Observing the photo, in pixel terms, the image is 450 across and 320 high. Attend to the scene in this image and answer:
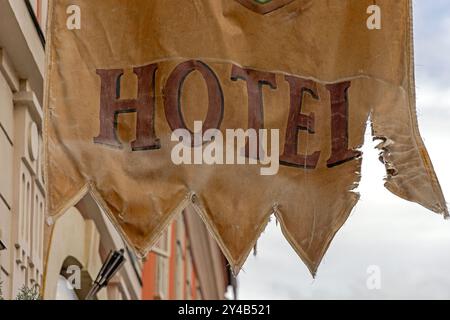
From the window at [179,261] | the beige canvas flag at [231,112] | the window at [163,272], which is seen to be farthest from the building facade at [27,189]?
the window at [179,261]

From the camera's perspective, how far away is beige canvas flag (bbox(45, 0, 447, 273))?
32.5ft

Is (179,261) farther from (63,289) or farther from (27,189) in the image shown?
(27,189)

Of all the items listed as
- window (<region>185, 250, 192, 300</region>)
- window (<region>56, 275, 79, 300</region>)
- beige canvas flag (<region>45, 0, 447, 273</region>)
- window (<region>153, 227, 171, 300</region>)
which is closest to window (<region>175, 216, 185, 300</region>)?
window (<region>185, 250, 192, 300</region>)

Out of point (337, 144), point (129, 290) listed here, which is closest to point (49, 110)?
point (337, 144)

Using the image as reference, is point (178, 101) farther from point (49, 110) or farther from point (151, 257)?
point (151, 257)

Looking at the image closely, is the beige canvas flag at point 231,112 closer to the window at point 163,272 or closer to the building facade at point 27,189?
the building facade at point 27,189

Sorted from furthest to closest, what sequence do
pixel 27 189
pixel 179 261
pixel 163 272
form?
pixel 179 261 → pixel 163 272 → pixel 27 189

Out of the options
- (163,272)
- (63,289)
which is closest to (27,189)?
(63,289)

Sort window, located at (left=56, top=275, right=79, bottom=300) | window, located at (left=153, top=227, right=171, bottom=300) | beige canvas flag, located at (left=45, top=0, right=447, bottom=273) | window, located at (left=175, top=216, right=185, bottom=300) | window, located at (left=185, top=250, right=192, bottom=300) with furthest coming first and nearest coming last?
1. window, located at (left=185, top=250, right=192, bottom=300)
2. window, located at (left=175, top=216, right=185, bottom=300)
3. window, located at (left=153, top=227, right=171, bottom=300)
4. window, located at (left=56, top=275, right=79, bottom=300)
5. beige canvas flag, located at (left=45, top=0, right=447, bottom=273)

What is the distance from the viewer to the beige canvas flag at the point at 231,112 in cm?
991

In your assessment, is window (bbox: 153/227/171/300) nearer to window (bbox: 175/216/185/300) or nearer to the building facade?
window (bbox: 175/216/185/300)

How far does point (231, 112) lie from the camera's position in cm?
1010

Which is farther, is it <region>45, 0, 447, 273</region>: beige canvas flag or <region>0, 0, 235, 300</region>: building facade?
<region>0, 0, 235, 300</region>: building facade
